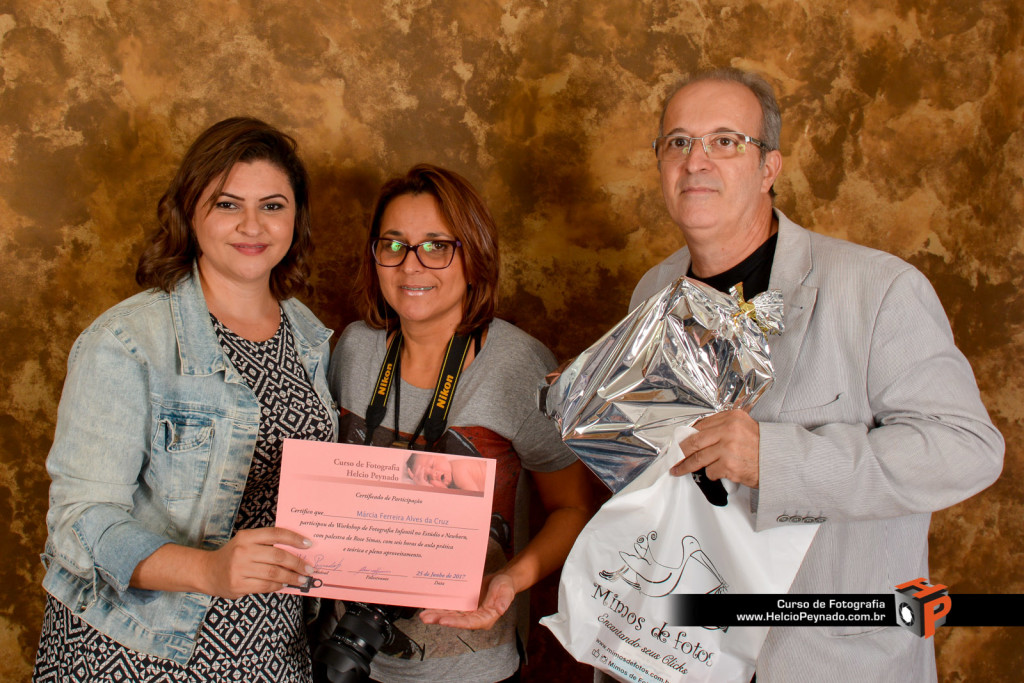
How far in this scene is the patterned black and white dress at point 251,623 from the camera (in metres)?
1.56

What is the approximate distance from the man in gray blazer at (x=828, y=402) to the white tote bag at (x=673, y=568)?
51mm

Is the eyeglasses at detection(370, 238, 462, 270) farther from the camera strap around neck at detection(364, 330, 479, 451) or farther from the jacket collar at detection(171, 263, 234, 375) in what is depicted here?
the jacket collar at detection(171, 263, 234, 375)

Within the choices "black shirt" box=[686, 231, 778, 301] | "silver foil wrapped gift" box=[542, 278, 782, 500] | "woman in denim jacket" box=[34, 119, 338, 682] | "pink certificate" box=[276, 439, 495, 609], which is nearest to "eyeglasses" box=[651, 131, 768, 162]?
"black shirt" box=[686, 231, 778, 301]

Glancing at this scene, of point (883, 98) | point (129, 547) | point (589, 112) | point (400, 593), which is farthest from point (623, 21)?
point (129, 547)

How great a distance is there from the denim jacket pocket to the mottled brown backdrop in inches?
36.1

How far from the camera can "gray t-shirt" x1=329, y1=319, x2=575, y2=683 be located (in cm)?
173

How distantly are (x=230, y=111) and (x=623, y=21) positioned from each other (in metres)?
1.31

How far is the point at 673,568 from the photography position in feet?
4.40

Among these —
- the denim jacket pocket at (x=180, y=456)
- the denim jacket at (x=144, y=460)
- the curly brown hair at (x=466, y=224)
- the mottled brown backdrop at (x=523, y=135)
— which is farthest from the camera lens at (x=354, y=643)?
the mottled brown backdrop at (x=523, y=135)

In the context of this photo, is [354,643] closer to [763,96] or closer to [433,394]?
[433,394]

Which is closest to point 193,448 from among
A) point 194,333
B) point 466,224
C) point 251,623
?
point 194,333

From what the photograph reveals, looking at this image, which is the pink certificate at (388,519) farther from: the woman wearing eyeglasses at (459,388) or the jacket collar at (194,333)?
the jacket collar at (194,333)

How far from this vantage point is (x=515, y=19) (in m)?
2.32

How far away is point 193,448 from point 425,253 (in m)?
0.73
